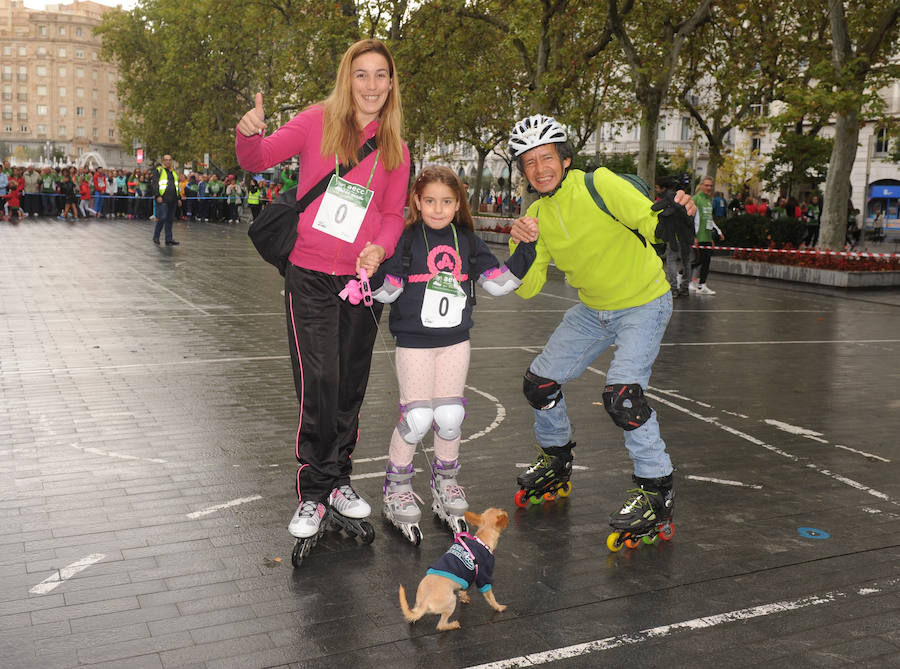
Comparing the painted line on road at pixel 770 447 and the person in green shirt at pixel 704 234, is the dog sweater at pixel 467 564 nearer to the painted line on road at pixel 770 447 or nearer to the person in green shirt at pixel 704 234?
the painted line on road at pixel 770 447

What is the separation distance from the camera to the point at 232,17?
48.5m

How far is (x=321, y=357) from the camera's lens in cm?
443

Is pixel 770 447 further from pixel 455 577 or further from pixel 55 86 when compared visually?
pixel 55 86

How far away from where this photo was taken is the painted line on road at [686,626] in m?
3.52

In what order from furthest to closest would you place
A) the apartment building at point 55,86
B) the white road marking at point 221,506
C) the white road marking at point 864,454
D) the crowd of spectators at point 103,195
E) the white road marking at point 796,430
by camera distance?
1. the apartment building at point 55,86
2. the crowd of spectators at point 103,195
3. the white road marking at point 796,430
4. the white road marking at point 864,454
5. the white road marking at point 221,506

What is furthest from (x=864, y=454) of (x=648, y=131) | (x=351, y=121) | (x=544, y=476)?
(x=648, y=131)

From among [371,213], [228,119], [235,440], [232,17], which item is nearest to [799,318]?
[235,440]

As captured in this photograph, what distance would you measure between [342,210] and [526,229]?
992mm

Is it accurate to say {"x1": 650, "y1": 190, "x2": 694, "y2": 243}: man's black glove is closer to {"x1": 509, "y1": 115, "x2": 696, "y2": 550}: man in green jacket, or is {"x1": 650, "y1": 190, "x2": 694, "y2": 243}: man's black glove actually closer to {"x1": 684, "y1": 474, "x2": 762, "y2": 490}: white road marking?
{"x1": 509, "y1": 115, "x2": 696, "y2": 550}: man in green jacket

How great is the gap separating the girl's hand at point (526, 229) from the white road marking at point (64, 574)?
8.42 ft

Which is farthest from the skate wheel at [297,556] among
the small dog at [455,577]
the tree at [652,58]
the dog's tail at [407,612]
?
the tree at [652,58]

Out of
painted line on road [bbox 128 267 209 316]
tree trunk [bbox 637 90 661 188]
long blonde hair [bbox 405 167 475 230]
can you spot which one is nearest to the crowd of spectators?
tree trunk [bbox 637 90 661 188]

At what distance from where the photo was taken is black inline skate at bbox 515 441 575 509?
5.29m

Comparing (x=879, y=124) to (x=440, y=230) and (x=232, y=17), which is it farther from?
(x=232, y=17)
